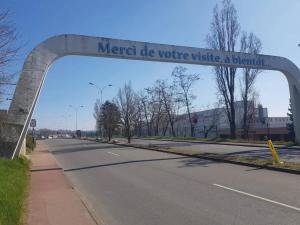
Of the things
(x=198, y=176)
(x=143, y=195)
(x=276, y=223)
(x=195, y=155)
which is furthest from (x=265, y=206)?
(x=195, y=155)

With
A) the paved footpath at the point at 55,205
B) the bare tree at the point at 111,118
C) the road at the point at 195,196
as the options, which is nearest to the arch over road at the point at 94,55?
the road at the point at 195,196

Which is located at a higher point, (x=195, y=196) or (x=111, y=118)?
(x=111, y=118)

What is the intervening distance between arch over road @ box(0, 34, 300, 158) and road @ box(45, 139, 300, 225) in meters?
3.88

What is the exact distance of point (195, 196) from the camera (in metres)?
10.4

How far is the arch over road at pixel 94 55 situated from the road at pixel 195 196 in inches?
153

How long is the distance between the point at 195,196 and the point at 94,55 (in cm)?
1389

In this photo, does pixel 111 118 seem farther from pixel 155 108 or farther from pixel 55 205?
pixel 55 205

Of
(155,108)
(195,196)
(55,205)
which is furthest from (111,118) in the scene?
(55,205)

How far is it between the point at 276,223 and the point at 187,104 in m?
58.8

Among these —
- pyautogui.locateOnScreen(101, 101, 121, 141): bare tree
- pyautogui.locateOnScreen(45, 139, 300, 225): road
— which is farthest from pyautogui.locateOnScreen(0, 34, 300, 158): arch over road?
pyautogui.locateOnScreen(101, 101, 121, 141): bare tree

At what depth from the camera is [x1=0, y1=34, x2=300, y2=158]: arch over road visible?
17844mm

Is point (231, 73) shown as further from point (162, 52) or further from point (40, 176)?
point (40, 176)

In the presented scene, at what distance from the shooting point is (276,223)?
7.30m

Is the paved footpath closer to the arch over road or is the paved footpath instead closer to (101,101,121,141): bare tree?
the arch over road
